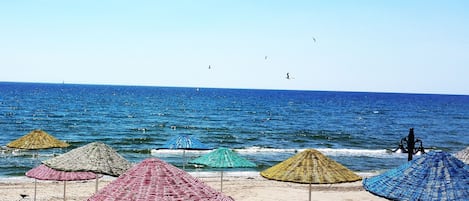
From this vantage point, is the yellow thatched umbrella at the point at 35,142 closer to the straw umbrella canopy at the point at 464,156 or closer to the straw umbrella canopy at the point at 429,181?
the straw umbrella canopy at the point at 429,181

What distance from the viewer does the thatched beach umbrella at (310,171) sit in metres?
10.1

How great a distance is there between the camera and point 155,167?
6.25m

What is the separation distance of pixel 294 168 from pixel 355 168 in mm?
20111

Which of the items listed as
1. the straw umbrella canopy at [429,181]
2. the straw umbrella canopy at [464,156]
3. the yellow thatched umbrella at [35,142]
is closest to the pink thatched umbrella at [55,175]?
the yellow thatched umbrella at [35,142]

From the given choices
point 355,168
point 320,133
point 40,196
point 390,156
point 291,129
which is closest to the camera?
point 40,196

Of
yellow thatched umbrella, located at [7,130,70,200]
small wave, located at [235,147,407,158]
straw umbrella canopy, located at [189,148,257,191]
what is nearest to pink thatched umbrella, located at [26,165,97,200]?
straw umbrella canopy, located at [189,148,257,191]

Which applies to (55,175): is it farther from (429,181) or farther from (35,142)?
(429,181)

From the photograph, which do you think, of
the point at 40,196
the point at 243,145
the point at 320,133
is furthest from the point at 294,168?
the point at 320,133

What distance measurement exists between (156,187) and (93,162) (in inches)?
163

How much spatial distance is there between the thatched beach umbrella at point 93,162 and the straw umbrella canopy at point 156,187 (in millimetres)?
3387

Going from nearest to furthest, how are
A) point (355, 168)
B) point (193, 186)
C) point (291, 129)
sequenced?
point (193, 186)
point (355, 168)
point (291, 129)

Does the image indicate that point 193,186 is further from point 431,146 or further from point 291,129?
point 291,129

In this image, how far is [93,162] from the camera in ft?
31.7

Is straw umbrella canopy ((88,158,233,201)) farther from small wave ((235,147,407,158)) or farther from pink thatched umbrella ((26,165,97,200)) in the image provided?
small wave ((235,147,407,158))
